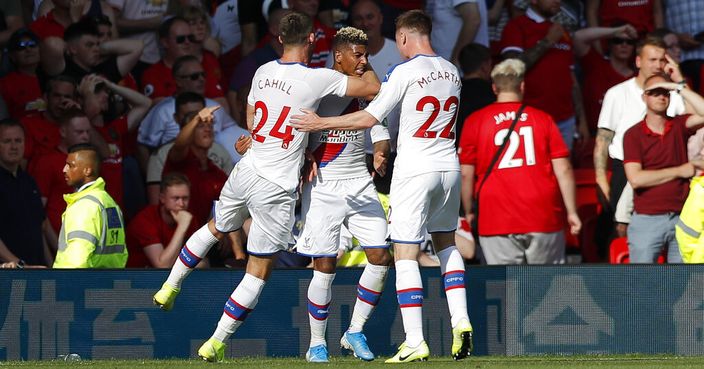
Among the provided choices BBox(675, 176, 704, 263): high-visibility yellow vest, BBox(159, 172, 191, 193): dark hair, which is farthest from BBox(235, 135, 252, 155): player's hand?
BBox(675, 176, 704, 263): high-visibility yellow vest

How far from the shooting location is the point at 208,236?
376 inches

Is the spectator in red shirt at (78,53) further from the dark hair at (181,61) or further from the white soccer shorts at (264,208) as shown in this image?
the white soccer shorts at (264,208)

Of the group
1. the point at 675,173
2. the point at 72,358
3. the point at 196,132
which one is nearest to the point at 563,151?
the point at 675,173

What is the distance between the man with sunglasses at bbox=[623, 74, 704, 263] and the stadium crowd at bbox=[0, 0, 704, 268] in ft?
0.05

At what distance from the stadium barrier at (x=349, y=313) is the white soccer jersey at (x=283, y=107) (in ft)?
3.91

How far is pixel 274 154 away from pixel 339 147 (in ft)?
1.66

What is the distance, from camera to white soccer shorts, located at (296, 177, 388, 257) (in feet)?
30.7

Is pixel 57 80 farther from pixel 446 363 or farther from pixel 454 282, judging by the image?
pixel 446 363

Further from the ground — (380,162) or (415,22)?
(415,22)

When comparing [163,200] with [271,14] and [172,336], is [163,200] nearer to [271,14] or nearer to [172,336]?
[172,336]

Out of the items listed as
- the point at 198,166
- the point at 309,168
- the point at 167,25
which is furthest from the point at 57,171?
the point at 309,168

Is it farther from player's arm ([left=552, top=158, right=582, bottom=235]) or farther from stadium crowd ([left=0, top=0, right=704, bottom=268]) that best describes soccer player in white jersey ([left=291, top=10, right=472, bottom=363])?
player's arm ([left=552, top=158, right=582, bottom=235])

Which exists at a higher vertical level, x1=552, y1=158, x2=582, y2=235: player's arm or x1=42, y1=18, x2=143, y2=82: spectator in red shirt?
x1=42, y1=18, x2=143, y2=82: spectator in red shirt

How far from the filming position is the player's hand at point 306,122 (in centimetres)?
888
